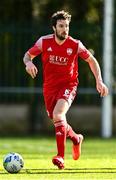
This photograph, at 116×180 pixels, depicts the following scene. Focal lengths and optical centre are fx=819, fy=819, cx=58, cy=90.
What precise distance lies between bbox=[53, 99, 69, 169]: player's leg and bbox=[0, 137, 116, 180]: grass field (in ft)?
0.52

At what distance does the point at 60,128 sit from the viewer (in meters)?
11.2

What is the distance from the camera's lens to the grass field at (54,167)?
10.3 m

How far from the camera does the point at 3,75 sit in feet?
71.8

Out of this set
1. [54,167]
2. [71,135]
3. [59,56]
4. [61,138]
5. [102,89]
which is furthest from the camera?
[71,135]

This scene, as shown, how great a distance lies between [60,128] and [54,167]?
61 cm

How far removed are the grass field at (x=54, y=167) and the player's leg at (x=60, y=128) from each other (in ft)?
0.52

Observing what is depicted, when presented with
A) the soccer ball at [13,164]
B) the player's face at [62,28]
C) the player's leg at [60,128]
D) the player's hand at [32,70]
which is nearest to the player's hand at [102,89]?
the player's leg at [60,128]

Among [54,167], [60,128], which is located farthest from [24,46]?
[60,128]

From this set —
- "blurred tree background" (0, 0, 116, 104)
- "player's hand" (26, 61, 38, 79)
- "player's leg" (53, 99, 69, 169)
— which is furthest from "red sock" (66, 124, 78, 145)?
"blurred tree background" (0, 0, 116, 104)

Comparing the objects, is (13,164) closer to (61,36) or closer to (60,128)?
(60,128)

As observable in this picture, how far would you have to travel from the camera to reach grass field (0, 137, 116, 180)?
1026 centimetres

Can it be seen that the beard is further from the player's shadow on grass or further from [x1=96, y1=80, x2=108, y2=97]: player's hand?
the player's shadow on grass

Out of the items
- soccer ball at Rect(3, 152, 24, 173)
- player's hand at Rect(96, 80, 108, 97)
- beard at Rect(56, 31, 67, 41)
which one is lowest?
soccer ball at Rect(3, 152, 24, 173)

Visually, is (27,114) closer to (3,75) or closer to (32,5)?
(3,75)
